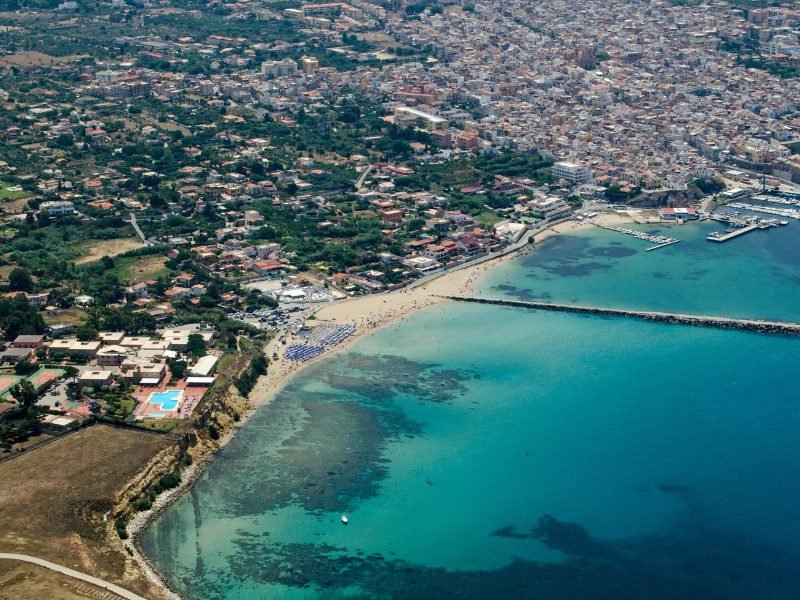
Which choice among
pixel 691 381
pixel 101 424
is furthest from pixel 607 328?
pixel 101 424

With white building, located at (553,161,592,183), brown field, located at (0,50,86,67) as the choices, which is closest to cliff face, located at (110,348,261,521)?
white building, located at (553,161,592,183)

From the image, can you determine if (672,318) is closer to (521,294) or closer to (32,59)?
(521,294)

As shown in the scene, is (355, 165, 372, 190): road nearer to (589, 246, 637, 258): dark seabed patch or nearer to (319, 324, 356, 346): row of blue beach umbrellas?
(589, 246, 637, 258): dark seabed patch

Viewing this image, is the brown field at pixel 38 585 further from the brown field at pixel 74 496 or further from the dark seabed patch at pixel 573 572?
the dark seabed patch at pixel 573 572

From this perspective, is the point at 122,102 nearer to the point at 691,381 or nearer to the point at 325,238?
the point at 325,238

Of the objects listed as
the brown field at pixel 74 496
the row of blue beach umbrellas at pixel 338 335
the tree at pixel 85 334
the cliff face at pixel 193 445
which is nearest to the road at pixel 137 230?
the tree at pixel 85 334
